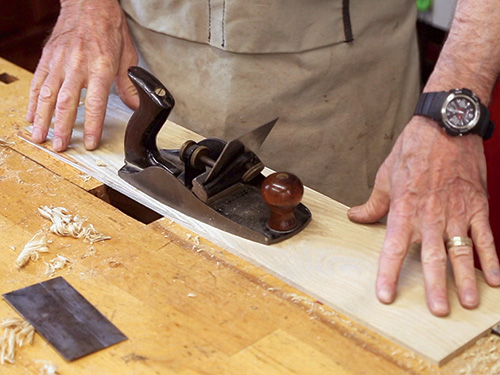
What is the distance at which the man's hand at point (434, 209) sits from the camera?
1.19 meters

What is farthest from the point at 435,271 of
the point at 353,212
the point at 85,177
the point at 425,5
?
the point at 425,5

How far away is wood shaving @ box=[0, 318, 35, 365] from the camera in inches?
41.1

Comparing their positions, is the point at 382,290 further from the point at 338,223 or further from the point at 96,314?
the point at 96,314

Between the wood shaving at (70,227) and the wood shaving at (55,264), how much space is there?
0.07m

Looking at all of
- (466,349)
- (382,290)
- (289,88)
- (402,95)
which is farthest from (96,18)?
(466,349)

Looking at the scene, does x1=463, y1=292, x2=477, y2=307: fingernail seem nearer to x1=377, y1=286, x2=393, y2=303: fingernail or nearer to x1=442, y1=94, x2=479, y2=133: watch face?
x1=377, y1=286, x2=393, y2=303: fingernail

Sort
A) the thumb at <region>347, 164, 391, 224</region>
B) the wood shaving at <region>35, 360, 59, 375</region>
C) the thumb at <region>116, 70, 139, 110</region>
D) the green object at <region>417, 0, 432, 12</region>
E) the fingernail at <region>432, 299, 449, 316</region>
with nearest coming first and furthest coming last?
the wood shaving at <region>35, 360, 59, 375</region> → the fingernail at <region>432, 299, 449, 316</region> → the thumb at <region>347, 164, 391, 224</region> → the thumb at <region>116, 70, 139, 110</region> → the green object at <region>417, 0, 432, 12</region>

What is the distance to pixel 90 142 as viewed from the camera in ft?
5.56

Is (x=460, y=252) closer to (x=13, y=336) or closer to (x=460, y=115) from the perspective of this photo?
(x=460, y=115)

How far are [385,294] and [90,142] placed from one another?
841 millimetres

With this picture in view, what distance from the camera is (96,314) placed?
1139 millimetres

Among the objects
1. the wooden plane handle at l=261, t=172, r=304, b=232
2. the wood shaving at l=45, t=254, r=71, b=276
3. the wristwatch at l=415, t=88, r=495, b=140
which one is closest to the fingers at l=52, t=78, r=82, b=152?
the wood shaving at l=45, t=254, r=71, b=276

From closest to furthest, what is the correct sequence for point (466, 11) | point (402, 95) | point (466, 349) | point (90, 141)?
point (466, 349), point (466, 11), point (90, 141), point (402, 95)

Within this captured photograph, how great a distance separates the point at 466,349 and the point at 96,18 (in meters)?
1.28
